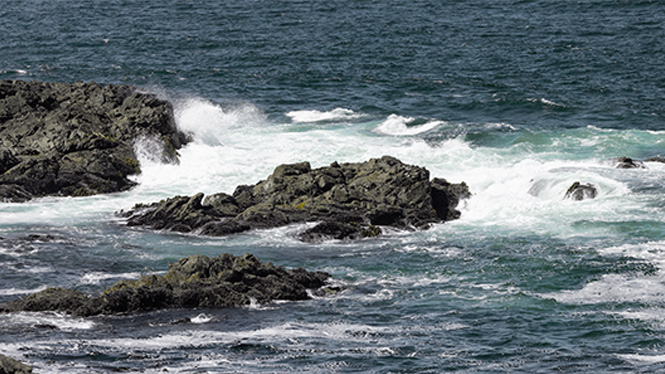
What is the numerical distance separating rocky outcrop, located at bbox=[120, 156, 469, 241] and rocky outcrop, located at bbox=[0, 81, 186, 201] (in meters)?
4.52

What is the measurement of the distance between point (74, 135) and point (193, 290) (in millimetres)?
17848

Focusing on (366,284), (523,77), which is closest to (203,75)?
(523,77)

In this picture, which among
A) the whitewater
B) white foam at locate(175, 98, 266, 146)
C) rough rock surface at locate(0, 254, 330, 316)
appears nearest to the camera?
the whitewater

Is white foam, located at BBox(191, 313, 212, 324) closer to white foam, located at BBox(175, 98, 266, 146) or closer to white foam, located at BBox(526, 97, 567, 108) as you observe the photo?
white foam, located at BBox(175, 98, 266, 146)

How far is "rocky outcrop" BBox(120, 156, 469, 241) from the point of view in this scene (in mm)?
30953

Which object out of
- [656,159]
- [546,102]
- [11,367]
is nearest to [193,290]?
[11,367]

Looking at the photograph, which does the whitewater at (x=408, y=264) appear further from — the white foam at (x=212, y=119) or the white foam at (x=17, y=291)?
the white foam at (x=212, y=119)

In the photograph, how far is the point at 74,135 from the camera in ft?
125

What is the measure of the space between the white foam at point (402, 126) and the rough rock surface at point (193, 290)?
2222 centimetres

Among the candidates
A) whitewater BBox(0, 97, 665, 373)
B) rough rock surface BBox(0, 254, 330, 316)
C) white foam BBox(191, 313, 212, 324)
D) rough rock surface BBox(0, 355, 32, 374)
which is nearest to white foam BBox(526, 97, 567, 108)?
whitewater BBox(0, 97, 665, 373)

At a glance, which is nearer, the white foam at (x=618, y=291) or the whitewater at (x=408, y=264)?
the whitewater at (x=408, y=264)

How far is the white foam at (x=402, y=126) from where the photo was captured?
46416mm

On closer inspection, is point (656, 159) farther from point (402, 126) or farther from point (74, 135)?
point (74, 135)

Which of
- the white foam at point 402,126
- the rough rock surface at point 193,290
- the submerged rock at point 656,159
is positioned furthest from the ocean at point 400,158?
the submerged rock at point 656,159
